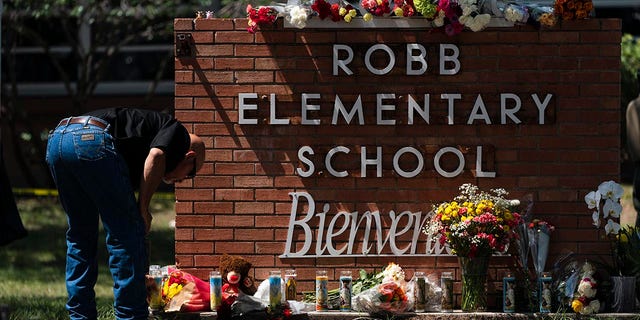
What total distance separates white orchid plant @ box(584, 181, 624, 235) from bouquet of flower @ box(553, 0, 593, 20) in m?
1.09

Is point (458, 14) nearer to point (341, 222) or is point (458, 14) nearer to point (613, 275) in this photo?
point (341, 222)

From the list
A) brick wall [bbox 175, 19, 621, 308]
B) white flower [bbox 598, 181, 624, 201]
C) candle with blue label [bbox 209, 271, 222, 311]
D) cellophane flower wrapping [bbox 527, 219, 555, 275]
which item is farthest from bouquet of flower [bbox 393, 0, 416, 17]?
candle with blue label [bbox 209, 271, 222, 311]

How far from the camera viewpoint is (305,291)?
6.97 meters

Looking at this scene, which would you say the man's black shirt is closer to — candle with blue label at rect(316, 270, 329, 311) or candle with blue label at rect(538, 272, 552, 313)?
candle with blue label at rect(316, 270, 329, 311)

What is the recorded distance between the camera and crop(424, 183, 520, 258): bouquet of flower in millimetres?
6555

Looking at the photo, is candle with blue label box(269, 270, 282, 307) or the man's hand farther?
candle with blue label box(269, 270, 282, 307)

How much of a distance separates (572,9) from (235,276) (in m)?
2.74

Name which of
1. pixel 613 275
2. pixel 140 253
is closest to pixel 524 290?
pixel 613 275

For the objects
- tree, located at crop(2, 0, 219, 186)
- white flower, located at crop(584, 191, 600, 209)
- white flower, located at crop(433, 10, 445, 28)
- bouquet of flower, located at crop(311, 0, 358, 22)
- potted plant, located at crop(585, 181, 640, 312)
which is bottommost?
potted plant, located at crop(585, 181, 640, 312)

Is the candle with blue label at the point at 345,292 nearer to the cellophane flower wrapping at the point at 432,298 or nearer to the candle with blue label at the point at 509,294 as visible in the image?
the cellophane flower wrapping at the point at 432,298

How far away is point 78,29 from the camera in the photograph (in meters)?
15.5

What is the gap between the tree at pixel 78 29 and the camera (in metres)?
13.5

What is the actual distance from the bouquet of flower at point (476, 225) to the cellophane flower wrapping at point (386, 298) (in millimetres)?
398

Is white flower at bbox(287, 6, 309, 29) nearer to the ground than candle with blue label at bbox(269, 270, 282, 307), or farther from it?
farther from it
